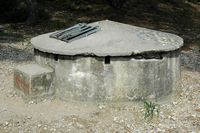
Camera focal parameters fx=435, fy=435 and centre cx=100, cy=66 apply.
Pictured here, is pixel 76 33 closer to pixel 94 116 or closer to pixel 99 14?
pixel 94 116

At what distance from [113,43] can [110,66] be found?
0.71 m

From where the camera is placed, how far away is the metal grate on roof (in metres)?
11.9

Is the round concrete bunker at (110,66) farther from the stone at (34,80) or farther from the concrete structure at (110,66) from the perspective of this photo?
the stone at (34,80)

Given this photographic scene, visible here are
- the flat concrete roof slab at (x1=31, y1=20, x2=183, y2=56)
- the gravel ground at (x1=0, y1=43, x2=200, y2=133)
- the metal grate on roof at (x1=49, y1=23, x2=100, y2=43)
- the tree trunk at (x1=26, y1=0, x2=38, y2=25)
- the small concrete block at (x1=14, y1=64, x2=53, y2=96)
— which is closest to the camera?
the gravel ground at (x1=0, y1=43, x2=200, y2=133)

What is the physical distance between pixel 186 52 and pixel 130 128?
946 cm

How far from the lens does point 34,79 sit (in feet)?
36.5

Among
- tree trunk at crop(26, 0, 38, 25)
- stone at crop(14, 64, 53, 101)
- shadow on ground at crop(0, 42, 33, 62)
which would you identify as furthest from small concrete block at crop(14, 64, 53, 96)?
tree trunk at crop(26, 0, 38, 25)

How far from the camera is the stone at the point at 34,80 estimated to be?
439 inches

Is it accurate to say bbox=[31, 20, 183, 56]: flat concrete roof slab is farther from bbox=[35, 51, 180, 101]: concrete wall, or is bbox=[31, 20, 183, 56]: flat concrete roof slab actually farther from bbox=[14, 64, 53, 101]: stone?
bbox=[14, 64, 53, 101]: stone

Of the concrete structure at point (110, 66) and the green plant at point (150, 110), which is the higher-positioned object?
the concrete structure at point (110, 66)

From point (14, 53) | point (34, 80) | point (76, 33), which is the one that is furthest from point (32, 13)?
point (34, 80)

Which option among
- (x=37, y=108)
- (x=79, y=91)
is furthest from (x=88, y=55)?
(x=37, y=108)

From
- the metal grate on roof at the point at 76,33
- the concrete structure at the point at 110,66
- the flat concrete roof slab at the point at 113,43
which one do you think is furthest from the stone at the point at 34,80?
the metal grate on roof at the point at 76,33

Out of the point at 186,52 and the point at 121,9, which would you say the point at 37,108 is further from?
the point at 121,9
